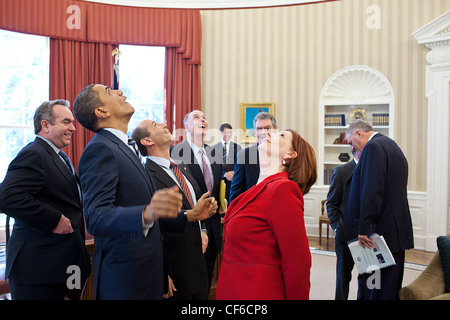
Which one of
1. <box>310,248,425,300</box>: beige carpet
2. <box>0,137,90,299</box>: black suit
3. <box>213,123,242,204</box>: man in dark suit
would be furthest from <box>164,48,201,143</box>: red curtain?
<box>0,137,90,299</box>: black suit

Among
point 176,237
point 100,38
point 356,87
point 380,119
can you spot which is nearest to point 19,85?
point 100,38

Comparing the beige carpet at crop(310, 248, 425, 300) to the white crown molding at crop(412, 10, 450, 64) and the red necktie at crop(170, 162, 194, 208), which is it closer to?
the red necktie at crop(170, 162, 194, 208)

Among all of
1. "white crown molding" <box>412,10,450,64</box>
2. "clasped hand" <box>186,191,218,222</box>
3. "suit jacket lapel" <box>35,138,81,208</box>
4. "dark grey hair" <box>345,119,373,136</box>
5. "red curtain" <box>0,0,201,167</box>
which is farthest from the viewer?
"red curtain" <box>0,0,201,167</box>

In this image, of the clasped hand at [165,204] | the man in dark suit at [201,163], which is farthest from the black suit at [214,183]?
the clasped hand at [165,204]

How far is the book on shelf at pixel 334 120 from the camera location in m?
6.40

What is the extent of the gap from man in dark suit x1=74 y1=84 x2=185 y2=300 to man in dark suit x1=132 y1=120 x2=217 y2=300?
1.48 feet

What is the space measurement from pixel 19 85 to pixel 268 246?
5860 millimetres

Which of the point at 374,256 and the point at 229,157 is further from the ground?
the point at 229,157

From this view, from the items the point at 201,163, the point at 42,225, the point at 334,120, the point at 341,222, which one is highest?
the point at 334,120

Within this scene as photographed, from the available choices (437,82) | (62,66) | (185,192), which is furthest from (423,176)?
(62,66)

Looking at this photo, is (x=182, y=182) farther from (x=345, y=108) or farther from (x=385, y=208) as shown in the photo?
(x=345, y=108)

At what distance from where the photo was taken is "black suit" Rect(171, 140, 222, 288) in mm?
2854

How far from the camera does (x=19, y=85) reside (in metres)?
6.01

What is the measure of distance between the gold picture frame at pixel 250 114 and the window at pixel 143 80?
1512 mm
